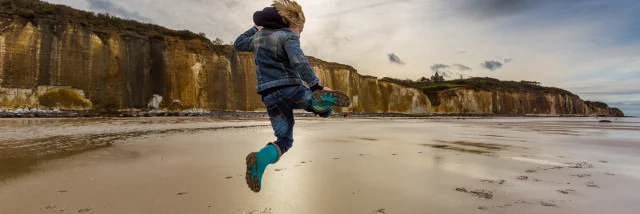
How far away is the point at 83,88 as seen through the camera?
81.3ft

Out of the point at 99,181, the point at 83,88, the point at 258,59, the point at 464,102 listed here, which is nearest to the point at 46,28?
the point at 83,88

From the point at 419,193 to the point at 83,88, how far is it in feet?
99.7

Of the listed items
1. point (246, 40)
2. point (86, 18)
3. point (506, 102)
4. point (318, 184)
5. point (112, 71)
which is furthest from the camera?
point (506, 102)

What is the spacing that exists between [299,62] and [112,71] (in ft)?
102

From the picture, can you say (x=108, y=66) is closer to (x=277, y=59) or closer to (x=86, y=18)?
(x=86, y=18)

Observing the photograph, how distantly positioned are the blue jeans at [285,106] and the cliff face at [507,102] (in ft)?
233

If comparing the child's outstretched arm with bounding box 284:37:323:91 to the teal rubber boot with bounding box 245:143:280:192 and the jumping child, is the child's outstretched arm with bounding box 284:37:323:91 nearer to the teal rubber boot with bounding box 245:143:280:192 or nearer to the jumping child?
the jumping child

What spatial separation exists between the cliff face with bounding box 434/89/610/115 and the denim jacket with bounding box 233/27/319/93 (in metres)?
71.4

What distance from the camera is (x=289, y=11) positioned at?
2.23 meters

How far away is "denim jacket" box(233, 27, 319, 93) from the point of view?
2069 mm

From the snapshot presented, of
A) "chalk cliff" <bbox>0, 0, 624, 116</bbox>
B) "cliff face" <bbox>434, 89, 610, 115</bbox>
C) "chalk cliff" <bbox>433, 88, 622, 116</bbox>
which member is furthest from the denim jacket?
"cliff face" <bbox>434, 89, 610, 115</bbox>

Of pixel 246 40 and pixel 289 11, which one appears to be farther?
pixel 246 40

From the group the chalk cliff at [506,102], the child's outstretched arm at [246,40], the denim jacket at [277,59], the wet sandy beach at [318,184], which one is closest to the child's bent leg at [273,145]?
the denim jacket at [277,59]

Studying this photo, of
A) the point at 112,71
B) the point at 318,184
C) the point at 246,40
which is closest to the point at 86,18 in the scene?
the point at 112,71
